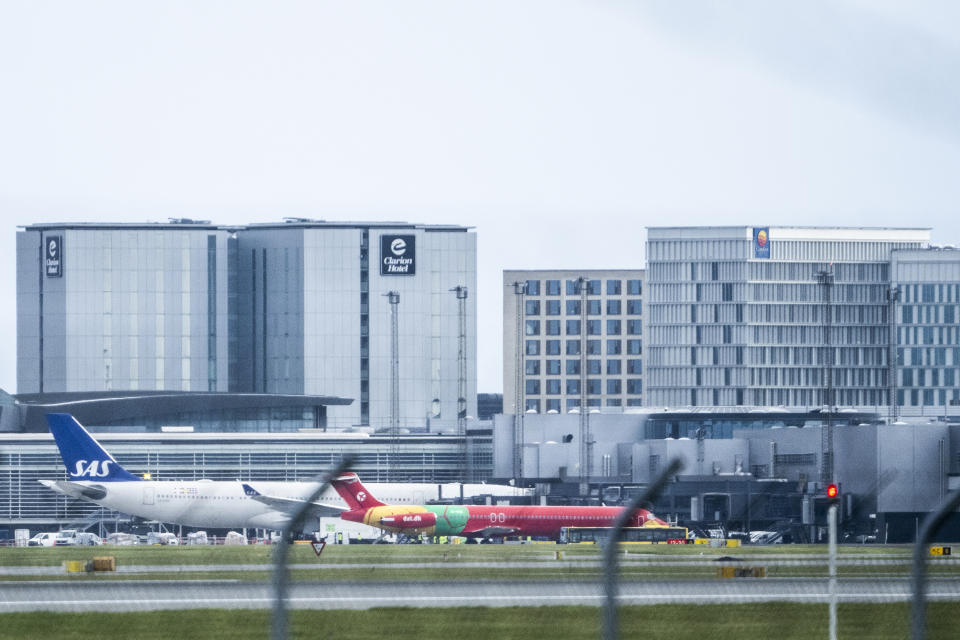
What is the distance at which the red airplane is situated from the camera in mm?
116688

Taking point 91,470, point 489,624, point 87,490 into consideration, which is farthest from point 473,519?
point 489,624

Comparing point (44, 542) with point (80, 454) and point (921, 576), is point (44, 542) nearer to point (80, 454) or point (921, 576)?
point (80, 454)

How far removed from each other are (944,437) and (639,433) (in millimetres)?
51299

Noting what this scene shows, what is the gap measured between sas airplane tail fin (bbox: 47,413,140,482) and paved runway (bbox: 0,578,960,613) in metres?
79.8

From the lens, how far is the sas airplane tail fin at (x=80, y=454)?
125562 millimetres

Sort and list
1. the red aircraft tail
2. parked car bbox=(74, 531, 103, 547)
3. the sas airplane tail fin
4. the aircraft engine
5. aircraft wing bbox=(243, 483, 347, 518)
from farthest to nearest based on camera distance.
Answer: aircraft wing bbox=(243, 483, 347, 518) < parked car bbox=(74, 531, 103, 547) < the sas airplane tail fin < the red aircraft tail < the aircraft engine

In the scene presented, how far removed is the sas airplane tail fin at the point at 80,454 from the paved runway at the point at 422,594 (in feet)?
262

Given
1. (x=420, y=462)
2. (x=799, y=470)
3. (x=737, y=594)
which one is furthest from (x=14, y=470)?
(x=737, y=594)

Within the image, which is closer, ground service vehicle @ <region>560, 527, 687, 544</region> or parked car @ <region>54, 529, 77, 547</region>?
ground service vehicle @ <region>560, 527, 687, 544</region>

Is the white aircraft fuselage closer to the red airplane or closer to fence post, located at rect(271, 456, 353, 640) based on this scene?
the red airplane

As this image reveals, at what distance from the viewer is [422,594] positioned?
40125 mm

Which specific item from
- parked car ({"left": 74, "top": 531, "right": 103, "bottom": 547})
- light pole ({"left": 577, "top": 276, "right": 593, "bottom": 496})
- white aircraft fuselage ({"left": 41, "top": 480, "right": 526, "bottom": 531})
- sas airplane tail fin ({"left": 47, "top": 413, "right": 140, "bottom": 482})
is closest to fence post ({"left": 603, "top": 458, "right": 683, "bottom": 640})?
white aircraft fuselage ({"left": 41, "top": 480, "right": 526, "bottom": 531})

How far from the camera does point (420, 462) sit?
7111 inches

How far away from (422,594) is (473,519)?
7813 centimetres
